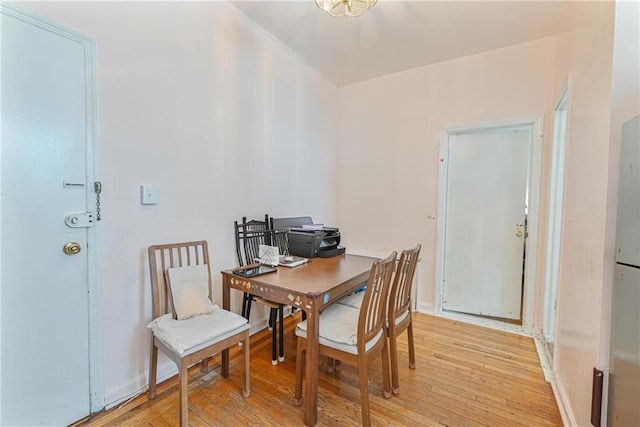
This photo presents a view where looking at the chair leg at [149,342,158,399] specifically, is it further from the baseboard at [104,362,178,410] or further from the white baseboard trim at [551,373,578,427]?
the white baseboard trim at [551,373,578,427]

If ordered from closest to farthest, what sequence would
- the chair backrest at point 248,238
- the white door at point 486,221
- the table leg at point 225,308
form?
the table leg at point 225,308 → the chair backrest at point 248,238 → the white door at point 486,221

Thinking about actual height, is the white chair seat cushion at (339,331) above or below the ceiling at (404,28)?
below

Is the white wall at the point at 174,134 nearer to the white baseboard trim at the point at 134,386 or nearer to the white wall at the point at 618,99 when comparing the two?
the white baseboard trim at the point at 134,386

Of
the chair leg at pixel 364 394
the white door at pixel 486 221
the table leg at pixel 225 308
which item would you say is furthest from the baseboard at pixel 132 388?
the white door at pixel 486 221

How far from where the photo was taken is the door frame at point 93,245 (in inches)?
62.1

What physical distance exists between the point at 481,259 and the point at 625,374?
2089 millimetres

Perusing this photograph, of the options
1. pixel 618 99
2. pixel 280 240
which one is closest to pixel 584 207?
pixel 618 99

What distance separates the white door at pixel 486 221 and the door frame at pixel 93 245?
3070mm

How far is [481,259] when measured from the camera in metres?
3.09

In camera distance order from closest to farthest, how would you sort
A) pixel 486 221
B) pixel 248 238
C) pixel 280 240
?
pixel 248 238 < pixel 280 240 < pixel 486 221

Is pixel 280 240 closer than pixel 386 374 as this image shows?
No

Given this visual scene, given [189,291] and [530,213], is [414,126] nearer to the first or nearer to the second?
[530,213]

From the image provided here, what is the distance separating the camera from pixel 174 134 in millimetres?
2010

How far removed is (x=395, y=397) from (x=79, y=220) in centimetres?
210
